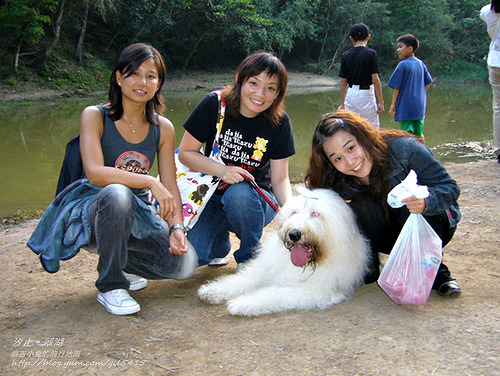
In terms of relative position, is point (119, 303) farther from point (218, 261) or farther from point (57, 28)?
point (57, 28)

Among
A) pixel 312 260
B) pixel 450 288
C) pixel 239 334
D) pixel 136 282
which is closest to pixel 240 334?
pixel 239 334

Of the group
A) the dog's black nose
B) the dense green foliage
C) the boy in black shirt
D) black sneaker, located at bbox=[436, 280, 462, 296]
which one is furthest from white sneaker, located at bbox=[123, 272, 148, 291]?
the dense green foliage

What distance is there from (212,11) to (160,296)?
20476 mm

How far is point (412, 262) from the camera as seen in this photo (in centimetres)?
234

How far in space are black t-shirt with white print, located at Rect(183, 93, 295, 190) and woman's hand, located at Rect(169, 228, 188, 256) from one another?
25.9 inches

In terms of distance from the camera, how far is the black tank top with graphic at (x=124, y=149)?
2.58 meters

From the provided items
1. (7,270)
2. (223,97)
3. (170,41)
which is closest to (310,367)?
(223,97)

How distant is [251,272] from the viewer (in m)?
2.73

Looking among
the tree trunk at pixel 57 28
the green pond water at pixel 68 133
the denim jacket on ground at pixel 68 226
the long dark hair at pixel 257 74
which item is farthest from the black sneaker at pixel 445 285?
the tree trunk at pixel 57 28

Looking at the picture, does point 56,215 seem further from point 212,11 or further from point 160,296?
point 212,11

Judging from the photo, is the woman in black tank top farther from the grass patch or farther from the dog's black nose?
the grass patch

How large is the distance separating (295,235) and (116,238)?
0.91 m

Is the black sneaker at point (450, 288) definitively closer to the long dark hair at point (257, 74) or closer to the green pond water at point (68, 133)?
the long dark hair at point (257, 74)

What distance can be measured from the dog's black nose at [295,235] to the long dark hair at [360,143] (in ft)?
1.39
